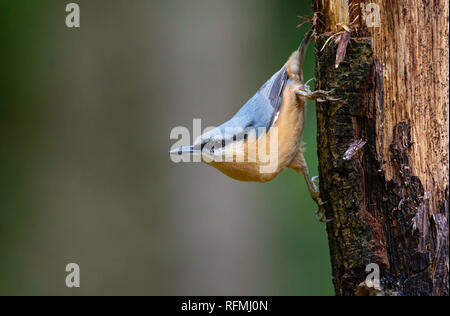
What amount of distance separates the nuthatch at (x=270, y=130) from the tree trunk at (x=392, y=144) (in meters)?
0.57

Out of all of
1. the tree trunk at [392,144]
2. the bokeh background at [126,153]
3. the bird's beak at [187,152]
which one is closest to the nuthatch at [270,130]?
the bird's beak at [187,152]

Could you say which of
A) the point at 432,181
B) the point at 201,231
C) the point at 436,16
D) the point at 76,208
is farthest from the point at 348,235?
the point at 76,208

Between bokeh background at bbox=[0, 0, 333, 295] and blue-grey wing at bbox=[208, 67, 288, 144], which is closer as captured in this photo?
blue-grey wing at bbox=[208, 67, 288, 144]

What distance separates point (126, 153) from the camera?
4.62 m

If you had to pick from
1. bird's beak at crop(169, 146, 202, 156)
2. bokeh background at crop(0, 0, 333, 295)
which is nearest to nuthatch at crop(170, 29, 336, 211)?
bird's beak at crop(169, 146, 202, 156)

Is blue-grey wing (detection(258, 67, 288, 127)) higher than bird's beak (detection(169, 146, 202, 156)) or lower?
higher

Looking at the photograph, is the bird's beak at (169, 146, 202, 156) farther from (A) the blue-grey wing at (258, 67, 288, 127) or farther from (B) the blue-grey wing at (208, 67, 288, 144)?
(A) the blue-grey wing at (258, 67, 288, 127)

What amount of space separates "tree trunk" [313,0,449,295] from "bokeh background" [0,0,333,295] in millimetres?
2446

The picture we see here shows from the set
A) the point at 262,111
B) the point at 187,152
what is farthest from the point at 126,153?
the point at 262,111

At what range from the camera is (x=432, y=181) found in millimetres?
2240

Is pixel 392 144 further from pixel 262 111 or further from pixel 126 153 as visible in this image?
pixel 126 153

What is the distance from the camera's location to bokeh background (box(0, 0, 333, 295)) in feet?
15.0

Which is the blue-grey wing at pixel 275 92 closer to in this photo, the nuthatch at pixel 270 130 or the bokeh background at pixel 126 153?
the nuthatch at pixel 270 130
